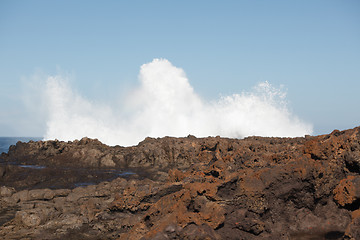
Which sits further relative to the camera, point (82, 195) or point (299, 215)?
point (82, 195)

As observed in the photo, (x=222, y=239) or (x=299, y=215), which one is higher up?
(x=299, y=215)

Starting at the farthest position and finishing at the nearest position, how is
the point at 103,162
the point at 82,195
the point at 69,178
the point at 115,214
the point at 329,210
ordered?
the point at 103,162 < the point at 69,178 < the point at 82,195 < the point at 115,214 < the point at 329,210

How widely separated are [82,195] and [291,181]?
1319cm

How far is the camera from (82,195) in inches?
723

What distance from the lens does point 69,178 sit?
2814 centimetres

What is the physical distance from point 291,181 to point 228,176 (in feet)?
5.81

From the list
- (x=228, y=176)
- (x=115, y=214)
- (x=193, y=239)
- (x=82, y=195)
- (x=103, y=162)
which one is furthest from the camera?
(x=103, y=162)

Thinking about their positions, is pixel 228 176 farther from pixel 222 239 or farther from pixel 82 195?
pixel 82 195

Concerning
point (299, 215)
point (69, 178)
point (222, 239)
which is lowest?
point (222, 239)

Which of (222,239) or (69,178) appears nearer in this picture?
(222,239)

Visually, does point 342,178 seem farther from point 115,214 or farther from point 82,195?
point 82,195

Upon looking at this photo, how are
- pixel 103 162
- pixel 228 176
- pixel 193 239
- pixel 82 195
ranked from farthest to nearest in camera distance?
pixel 103 162, pixel 82 195, pixel 228 176, pixel 193 239

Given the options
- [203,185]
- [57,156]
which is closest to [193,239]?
[203,185]

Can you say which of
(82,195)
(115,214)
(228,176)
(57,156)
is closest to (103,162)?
(57,156)
